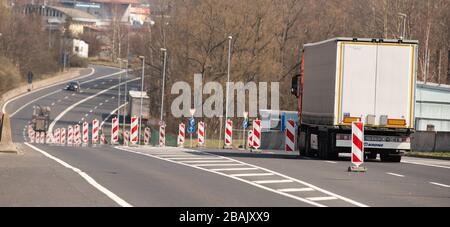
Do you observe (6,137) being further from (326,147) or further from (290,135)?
(290,135)

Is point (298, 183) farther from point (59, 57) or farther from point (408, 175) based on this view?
point (59, 57)

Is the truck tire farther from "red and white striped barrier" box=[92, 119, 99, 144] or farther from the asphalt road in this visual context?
"red and white striped barrier" box=[92, 119, 99, 144]

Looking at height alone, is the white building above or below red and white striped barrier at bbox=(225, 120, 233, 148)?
above

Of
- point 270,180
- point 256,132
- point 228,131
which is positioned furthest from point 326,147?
point 228,131

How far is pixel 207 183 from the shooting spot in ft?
65.1

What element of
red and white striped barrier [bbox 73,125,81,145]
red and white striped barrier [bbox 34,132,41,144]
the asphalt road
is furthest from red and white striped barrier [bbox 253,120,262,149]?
red and white striped barrier [bbox 34,132,41,144]

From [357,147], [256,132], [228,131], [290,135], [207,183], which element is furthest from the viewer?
[228,131]

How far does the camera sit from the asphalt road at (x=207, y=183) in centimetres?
1623

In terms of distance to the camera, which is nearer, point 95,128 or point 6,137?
point 6,137

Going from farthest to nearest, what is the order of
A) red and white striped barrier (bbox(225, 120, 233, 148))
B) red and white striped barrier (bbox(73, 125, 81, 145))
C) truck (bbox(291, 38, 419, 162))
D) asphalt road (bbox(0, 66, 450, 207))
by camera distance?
red and white striped barrier (bbox(73, 125, 81, 145))
red and white striped barrier (bbox(225, 120, 233, 148))
truck (bbox(291, 38, 419, 162))
asphalt road (bbox(0, 66, 450, 207))

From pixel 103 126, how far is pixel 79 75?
61.8 metres

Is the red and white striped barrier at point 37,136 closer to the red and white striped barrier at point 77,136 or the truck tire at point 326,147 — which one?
the red and white striped barrier at point 77,136

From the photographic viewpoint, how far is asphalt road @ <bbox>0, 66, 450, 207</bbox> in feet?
53.3

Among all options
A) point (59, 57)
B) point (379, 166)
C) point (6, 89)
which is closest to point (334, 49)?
point (379, 166)
